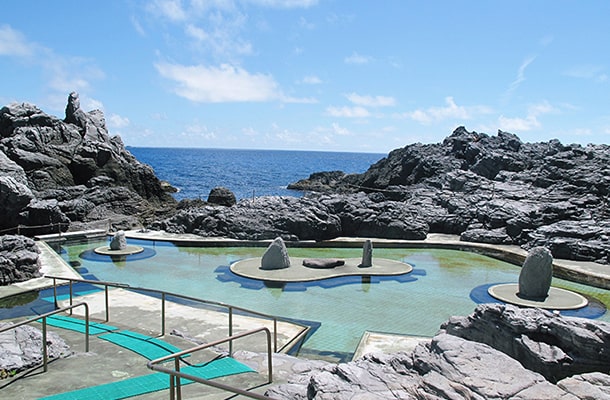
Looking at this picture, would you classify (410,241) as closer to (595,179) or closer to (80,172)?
(595,179)

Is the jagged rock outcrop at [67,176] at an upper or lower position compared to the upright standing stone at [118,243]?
upper

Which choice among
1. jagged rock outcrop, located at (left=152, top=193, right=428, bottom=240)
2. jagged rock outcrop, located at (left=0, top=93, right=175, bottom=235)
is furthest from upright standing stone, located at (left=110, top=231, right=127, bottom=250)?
jagged rock outcrop, located at (left=0, top=93, right=175, bottom=235)

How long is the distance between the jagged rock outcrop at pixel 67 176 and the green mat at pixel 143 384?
74.5 ft

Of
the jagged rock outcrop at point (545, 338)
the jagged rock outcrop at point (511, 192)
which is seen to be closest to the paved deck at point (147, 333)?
the jagged rock outcrop at point (511, 192)

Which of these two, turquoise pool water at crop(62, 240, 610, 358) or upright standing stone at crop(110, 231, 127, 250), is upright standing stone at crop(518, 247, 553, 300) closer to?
turquoise pool water at crop(62, 240, 610, 358)

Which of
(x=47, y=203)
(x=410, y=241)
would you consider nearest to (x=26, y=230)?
(x=47, y=203)

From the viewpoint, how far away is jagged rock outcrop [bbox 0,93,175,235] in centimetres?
2777

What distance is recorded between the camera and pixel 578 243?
22.3 m

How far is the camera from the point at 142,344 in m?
9.17

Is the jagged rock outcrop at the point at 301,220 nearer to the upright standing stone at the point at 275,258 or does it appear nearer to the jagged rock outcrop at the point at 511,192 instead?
the jagged rock outcrop at the point at 511,192

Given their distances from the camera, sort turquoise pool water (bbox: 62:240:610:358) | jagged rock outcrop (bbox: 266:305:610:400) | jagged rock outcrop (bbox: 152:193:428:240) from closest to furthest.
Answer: jagged rock outcrop (bbox: 266:305:610:400) → turquoise pool water (bbox: 62:240:610:358) → jagged rock outcrop (bbox: 152:193:428:240)

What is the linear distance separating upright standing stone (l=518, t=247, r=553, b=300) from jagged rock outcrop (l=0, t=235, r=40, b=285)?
55.1ft

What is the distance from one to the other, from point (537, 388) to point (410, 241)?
70.6ft

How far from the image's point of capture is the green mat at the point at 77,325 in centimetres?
1015
